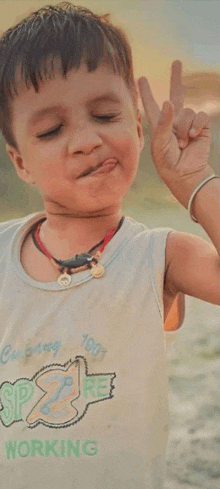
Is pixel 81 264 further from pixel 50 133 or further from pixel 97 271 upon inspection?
pixel 50 133

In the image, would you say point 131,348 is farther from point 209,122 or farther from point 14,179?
point 14,179

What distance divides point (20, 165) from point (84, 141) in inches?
7.8

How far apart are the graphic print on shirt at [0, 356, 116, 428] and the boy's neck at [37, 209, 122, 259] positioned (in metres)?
0.18

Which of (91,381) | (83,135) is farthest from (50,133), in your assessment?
(91,381)

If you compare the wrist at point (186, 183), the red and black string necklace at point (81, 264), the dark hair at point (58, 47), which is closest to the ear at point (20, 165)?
the dark hair at point (58, 47)

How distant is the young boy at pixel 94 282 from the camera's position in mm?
1014

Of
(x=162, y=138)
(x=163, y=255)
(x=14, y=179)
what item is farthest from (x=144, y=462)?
(x=14, y=179)

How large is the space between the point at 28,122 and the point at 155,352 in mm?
375

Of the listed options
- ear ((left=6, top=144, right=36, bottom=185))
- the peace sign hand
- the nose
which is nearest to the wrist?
the peace sign hand

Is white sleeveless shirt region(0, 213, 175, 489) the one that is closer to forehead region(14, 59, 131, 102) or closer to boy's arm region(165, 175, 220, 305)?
boy's arm region(165, 175, 220, 305)

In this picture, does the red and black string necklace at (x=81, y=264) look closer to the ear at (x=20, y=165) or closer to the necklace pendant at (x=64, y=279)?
the necklace pendant at (x=64, y=279)

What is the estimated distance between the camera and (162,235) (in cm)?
107

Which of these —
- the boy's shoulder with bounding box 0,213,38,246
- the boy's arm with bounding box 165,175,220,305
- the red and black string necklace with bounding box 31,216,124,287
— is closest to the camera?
the boy's arm with bounding box 165,175,220,305

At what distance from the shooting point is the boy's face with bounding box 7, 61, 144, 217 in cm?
102
